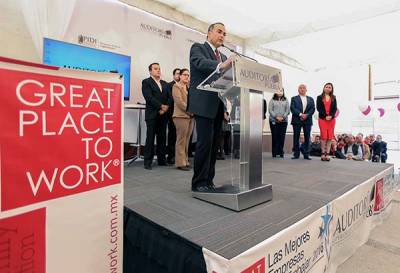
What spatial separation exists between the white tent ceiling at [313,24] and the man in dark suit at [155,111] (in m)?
1.68

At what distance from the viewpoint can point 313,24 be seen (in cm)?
479

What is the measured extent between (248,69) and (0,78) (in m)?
1.13

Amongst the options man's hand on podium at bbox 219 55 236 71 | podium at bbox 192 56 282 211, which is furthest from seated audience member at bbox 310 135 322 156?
man's hand on podium at bbox 219 55 236 71

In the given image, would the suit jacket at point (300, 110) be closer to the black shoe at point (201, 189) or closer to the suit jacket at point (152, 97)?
the suit jacket at point (152, 97)

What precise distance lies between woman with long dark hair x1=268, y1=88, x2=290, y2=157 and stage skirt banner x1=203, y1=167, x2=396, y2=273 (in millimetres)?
1888

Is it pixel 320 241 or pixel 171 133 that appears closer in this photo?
pixel 320 241

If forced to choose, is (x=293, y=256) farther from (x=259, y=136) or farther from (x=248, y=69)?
(x=248, y=69)

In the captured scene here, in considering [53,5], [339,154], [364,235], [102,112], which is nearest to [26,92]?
[102,112]

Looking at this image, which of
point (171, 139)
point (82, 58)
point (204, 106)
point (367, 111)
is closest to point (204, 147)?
point (204, 106)

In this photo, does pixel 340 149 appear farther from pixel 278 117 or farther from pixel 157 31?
pixel 157 31

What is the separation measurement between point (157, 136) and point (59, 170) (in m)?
2.50

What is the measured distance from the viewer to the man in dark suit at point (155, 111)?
124 inches

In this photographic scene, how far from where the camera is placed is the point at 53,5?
2.98 metres

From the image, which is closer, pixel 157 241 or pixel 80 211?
pixel 80 211
